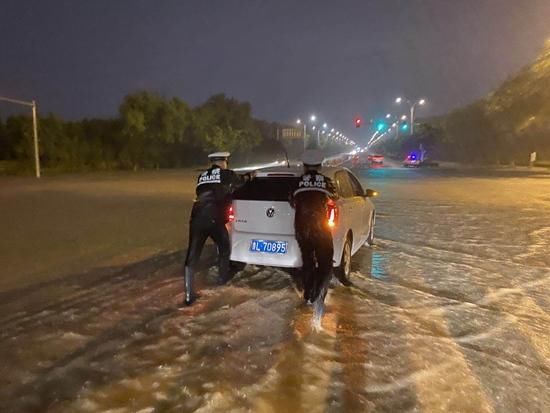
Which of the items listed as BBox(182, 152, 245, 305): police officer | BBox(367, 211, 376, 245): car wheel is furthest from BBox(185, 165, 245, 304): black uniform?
BBox(367, 211, 376, 245): car wheel

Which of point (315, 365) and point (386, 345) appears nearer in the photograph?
point (315, 365)

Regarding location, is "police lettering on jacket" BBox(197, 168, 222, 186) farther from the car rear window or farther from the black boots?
the black boots

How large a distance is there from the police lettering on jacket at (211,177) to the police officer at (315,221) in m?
0.92

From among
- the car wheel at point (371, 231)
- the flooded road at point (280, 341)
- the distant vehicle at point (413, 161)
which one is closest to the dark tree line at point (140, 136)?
the distant vehicle at point (413, 161)

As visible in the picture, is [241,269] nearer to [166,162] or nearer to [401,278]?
[401,278]

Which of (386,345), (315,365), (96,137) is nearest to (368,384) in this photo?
(315,365)

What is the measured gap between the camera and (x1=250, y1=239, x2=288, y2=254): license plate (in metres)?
6.57

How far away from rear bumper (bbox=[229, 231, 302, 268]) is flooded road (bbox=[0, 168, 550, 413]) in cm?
40

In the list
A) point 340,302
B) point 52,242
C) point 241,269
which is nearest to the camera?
point 340,302

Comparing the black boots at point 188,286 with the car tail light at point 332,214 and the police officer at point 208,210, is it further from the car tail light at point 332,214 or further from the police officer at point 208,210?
the car tail light at point 332,214

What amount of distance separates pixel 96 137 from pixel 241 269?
47016 millimetres

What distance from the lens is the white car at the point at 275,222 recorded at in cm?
654

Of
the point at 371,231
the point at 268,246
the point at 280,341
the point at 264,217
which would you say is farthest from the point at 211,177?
the point at 371,231

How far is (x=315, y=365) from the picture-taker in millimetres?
4484
